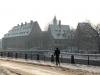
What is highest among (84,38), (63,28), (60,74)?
(63,28)

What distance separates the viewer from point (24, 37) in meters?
137

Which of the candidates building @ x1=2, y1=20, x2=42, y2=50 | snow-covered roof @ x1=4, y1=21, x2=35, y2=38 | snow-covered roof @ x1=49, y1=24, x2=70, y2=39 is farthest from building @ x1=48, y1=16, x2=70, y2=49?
snow-covered roof @ x1=4, y1=21, x2=35, y2=38

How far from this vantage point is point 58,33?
123 metres

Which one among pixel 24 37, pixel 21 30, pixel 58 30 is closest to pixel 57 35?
pixel 58 30

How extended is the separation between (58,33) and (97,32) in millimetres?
61677

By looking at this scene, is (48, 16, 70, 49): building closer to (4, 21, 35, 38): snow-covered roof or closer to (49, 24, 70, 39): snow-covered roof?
(49, 24, 70, 39): snow-covered roof

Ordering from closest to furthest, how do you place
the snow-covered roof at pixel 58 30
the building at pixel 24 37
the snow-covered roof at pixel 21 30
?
the snow-covered roof at pixel 58 30 < the building at pixel 24 37 < the snow-covered roof at pixel 21 30

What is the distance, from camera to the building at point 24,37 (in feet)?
405

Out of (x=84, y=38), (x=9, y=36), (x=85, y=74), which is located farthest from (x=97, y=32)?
(x=9, y=36)

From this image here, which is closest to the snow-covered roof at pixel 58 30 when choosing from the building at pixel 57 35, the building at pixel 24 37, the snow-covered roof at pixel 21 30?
the building at pixel 57 35

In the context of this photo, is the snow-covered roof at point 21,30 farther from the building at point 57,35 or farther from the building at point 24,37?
the building at point 57,35

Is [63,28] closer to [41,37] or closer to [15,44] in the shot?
[41,37]

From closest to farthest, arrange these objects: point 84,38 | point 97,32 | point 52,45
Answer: point 97,32, point 84,38, point 52,45

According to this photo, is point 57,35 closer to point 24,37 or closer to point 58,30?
point 58,30
